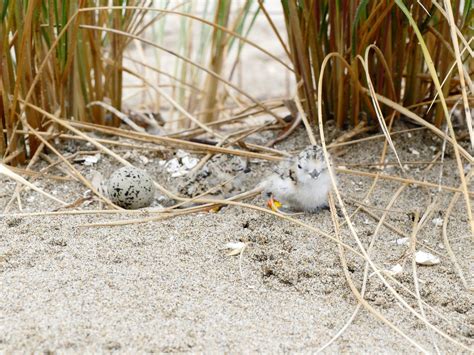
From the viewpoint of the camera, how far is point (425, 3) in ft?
8.33

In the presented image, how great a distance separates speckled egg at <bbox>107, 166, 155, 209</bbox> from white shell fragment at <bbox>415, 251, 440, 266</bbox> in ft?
2.95

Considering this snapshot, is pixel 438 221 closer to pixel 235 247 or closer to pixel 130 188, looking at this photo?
pixel 235 247

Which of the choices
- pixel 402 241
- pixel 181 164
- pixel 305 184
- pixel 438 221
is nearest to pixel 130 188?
pixel 181 164

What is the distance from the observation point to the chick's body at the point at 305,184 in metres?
2.48

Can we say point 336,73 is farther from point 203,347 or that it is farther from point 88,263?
point 203,347

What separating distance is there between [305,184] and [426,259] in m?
0.50

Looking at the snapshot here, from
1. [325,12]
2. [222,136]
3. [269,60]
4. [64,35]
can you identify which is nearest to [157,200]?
[222,136]

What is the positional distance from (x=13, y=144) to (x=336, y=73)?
3.97ft

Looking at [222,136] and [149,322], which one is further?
[222,136]

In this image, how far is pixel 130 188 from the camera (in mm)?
2441

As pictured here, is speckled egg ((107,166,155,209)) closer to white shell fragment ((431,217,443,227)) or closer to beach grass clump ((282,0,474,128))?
beach grass clump ((282,0,474,128))

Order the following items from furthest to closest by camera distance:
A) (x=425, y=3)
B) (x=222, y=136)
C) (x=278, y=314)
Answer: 1. (x=222, y=136)
2. (x=425, y=3)
3. (x=278, y=314)

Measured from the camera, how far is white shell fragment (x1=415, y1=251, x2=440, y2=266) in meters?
2.16

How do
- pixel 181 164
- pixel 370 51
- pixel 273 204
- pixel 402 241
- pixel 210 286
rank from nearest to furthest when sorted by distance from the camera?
pixel 210 286 → pixel 402 241 → pixel 273 204 → pixel 370 51 → pixel 181 164
